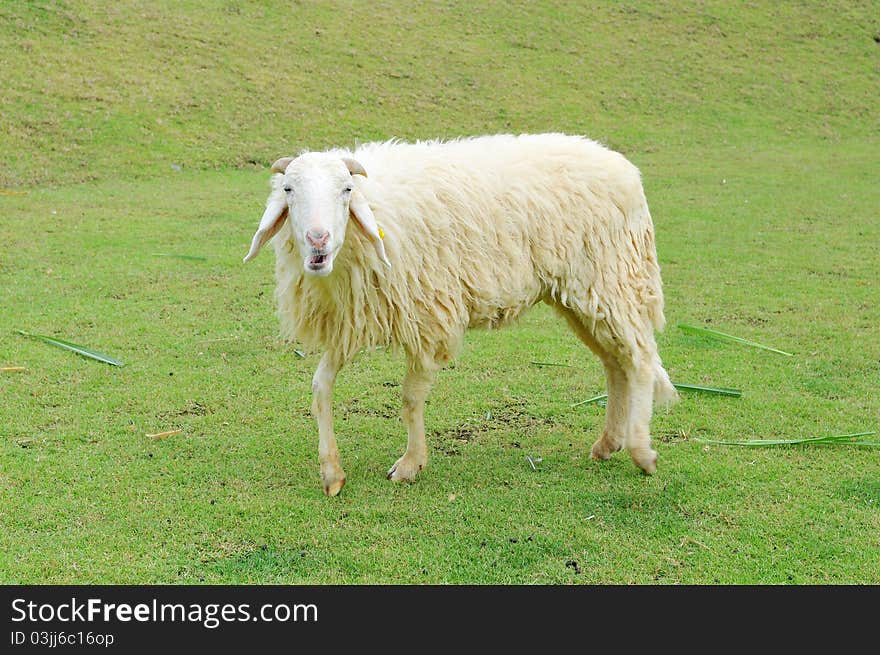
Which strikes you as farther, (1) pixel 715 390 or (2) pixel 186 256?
(2) pixel 186 256

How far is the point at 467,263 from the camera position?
427cm

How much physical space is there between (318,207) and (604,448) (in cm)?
194

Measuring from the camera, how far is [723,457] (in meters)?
4.55

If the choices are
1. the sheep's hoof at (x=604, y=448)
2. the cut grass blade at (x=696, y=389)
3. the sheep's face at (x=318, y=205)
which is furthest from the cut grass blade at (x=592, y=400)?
the sheep's face at (x=318, y=205)

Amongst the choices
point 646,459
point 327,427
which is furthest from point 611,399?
A: point 327,427

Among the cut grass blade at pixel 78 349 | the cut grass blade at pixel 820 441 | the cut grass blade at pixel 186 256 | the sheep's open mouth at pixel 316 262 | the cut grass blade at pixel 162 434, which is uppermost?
the sheep's open mouth at pixel 316 262

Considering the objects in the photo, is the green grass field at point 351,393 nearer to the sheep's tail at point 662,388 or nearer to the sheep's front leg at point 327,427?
the sheep's front leg at point 327,427

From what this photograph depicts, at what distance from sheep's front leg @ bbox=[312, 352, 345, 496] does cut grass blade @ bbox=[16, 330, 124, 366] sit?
6.96 ft

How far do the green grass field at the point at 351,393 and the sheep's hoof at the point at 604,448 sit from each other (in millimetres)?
170

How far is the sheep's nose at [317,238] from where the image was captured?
3592mm

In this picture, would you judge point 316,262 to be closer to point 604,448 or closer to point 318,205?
point 318,205

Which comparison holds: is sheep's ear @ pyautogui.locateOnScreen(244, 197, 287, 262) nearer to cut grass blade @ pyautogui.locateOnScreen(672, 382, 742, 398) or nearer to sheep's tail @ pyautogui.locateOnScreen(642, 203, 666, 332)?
sheep's tail @ pyautogui.locateOnScreen(642, 203, 666, 332)

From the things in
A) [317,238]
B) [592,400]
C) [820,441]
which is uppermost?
[317,238]
